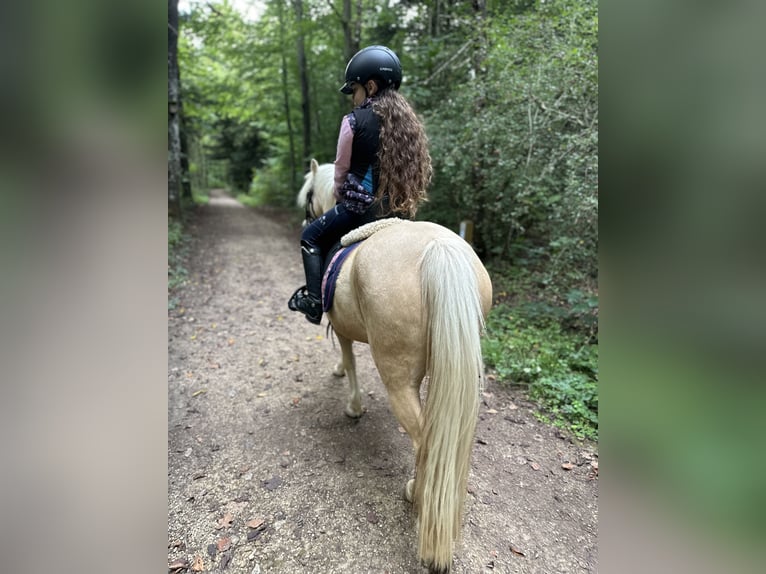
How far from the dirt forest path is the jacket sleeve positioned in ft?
6.93

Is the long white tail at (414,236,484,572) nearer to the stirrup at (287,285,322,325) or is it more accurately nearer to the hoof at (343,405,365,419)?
the stirrup at (287,285,322,325)

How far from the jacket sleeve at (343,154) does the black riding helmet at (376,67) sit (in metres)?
0.34

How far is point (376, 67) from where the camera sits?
260 cm

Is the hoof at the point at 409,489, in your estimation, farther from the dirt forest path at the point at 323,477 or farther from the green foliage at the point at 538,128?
the green foliage at the point at 538,128

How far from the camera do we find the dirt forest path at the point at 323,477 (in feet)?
7.07

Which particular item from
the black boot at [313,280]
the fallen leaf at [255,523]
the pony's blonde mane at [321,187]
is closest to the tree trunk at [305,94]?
the pony's blonde mane at [321,187]

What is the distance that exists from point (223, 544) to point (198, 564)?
0.15 m

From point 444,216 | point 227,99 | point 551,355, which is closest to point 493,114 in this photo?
point 444,216

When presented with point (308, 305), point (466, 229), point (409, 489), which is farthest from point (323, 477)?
point (466, 229)

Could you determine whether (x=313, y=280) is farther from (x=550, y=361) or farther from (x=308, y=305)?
(x=550, y=361)
